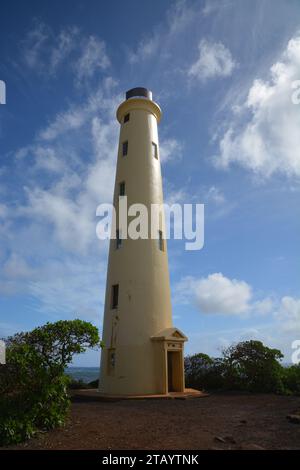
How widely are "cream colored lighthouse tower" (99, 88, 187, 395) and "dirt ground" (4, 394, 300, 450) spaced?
333 centimetres

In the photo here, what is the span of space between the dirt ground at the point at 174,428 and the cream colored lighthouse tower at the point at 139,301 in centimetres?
333

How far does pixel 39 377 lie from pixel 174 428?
3.92m

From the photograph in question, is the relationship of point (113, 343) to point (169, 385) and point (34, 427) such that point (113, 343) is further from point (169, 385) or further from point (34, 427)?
point (34, 427)

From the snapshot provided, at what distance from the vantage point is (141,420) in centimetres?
1041

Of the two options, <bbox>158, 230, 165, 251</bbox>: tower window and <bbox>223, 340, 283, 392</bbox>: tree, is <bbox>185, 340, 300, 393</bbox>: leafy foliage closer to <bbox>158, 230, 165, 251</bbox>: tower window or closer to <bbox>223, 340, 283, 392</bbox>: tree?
<bbox>223, 340, 283, 392</bbox>: tree

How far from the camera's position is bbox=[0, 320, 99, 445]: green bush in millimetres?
8438

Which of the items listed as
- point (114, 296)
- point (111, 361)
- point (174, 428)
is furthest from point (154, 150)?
point (174, 428)

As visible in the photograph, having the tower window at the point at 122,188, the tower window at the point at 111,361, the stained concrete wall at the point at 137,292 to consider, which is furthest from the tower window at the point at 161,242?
the tower window at the point at 111,361

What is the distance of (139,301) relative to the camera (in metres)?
18.2

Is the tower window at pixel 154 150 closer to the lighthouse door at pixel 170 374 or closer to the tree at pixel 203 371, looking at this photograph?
the lighthouse door at pixel 170 374

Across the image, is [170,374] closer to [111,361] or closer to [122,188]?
[111,361]

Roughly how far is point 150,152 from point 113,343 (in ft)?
38.1
